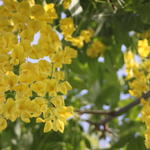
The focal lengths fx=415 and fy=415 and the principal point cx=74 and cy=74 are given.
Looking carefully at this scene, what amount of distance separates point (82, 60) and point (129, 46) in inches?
13.1

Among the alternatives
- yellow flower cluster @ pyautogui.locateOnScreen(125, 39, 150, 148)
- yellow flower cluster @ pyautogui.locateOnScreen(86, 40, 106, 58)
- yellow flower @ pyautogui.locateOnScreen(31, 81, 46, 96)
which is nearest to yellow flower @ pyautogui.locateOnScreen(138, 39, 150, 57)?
yellow flower cluster @ pyautogui.locateOnScreen(125, 39, 150, 148)

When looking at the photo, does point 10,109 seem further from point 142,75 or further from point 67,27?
point 142,75

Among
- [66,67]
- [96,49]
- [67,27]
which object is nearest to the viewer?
[67,27]

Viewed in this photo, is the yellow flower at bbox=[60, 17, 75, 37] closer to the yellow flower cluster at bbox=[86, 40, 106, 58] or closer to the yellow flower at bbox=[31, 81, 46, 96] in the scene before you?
the yellow flower at bbox=[31, 81, 46, 96]

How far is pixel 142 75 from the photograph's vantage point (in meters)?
1.47

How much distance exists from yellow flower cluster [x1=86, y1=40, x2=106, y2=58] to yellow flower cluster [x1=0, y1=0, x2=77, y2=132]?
676mm

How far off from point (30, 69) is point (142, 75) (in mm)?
595

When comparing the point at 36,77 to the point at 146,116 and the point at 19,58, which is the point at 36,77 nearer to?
the point at 19,58

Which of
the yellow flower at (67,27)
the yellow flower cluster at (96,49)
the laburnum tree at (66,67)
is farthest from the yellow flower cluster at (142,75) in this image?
the yellow flower at (67,27)

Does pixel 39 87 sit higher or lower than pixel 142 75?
lower

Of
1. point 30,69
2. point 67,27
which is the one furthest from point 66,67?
point 30,69

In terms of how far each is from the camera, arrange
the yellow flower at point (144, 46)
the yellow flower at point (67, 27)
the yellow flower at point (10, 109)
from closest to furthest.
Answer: the yellow flower at point (10, 109) < the yellow flower at point (67, 27) < the yellow flower at point (144, 46)

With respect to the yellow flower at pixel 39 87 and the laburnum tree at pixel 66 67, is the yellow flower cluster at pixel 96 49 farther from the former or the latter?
the yellow flower at pixel 39 87

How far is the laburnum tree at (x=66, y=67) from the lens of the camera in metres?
1.00
